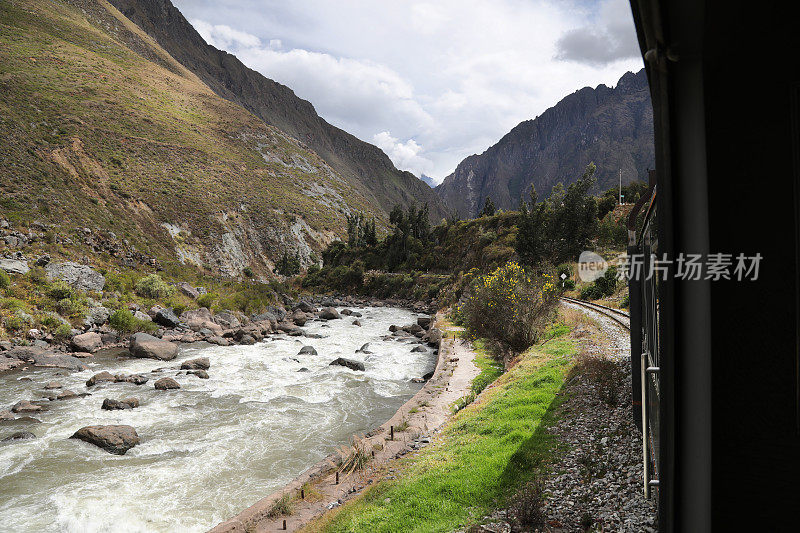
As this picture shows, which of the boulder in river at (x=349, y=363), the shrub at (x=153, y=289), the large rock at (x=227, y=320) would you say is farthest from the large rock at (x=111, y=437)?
the shrub at (x=153, y=289)

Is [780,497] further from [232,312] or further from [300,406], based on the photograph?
[232,312]

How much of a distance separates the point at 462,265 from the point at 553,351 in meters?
30.8

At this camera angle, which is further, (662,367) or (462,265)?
(462,265)

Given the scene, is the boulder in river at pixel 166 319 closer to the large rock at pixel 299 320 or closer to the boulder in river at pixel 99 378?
the large rock at pixel 299 320

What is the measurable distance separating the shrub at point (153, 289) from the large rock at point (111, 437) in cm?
1606

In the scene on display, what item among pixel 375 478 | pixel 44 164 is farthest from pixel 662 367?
pixel 44 164

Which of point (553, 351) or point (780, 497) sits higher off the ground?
point (780, 497)

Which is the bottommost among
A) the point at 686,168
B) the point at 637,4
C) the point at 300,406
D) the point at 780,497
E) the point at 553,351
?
the point at 300,406

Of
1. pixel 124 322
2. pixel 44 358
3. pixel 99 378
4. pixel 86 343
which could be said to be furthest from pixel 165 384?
pixel 124 322

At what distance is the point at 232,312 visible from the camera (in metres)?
25.0

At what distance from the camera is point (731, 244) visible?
153 centimetres

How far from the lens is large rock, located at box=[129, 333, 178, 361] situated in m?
16.1

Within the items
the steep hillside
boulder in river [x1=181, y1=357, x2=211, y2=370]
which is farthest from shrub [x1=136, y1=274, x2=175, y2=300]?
boulder in river [x1=181, y1=357, x2=211, y2=370]

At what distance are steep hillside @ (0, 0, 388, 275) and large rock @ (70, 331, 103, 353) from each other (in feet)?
28.1
